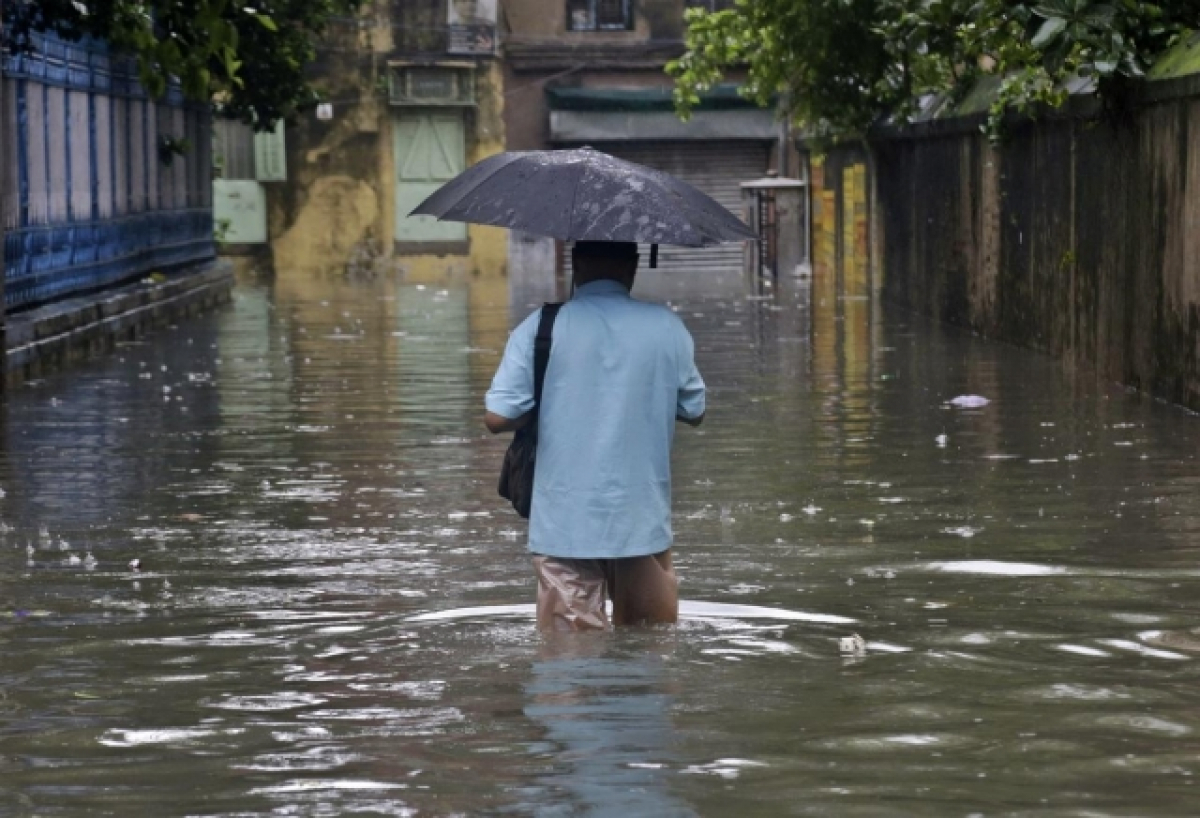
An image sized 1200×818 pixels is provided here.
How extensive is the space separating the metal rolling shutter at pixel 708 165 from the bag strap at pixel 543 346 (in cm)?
4138

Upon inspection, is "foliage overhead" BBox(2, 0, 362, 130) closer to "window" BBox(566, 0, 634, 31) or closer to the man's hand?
the man's hand

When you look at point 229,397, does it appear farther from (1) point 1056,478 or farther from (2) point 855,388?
(1) point 1056,478

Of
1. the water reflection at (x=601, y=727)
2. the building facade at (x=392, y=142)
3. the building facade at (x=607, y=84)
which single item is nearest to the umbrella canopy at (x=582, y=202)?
the water reflection at (x=601, y=727)

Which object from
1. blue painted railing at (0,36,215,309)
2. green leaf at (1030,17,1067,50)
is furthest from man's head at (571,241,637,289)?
blue painted railing at (0,36,215,309)

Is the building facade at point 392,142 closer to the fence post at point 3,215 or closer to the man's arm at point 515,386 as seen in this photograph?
the fence post at point 3,215

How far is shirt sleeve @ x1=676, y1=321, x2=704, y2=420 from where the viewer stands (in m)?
7.48

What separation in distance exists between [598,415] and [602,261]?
0.45m

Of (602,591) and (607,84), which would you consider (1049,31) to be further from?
(607,84)

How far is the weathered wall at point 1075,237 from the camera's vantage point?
1636 centimetres

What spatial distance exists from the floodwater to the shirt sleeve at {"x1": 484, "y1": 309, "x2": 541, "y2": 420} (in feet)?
2.48

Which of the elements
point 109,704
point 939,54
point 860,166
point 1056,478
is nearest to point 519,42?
point 860,166

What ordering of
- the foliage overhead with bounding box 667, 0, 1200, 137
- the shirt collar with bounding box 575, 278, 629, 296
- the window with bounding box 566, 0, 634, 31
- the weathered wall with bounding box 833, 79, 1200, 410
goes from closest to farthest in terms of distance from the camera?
1. the shirt collar with bounding box 575, 278, 629, 296
2. the weathered wall with bounding box 833, 79, 1200, 410
3. the foliage overhead with bounding box 667, 0, 1200, 137
4. the window with bounding box 566, 0, 634, 31

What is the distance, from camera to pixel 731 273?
46719mm

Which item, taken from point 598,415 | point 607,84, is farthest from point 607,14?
point 598,415
